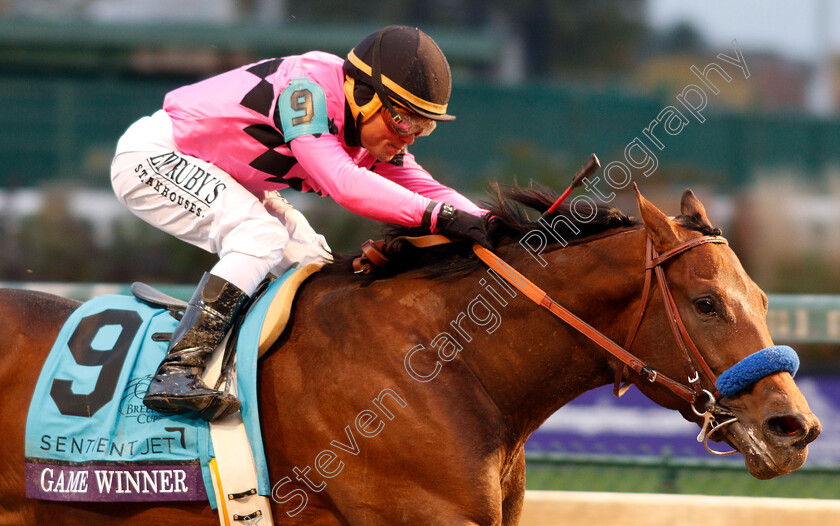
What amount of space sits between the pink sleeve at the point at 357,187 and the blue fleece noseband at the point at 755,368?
1017mm

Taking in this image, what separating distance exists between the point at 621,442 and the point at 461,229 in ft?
10.5

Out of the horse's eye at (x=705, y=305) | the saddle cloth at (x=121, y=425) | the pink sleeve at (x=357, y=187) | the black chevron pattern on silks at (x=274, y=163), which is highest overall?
the pink sleeve at (x=357, y=187)

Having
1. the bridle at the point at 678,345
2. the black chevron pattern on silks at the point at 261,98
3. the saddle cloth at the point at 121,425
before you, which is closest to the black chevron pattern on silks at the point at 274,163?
the black chevron pattern on silks at the point at 261,98

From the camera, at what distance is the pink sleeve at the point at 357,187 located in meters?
2.81

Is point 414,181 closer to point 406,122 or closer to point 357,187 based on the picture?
point 406,122

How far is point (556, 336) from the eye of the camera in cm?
279

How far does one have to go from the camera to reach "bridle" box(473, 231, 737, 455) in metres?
2.58

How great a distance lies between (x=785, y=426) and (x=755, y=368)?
182 mm

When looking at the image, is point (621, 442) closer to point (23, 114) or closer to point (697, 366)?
point (697, 366)

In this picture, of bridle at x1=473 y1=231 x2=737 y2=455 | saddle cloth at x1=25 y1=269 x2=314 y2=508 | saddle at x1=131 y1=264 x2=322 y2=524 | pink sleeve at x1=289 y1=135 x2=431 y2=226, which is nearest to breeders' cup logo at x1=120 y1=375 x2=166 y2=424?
saddle cloth at x1=25 y1=269 x2=314 y2=508

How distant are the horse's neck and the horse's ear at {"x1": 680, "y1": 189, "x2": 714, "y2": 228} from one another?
187 millimetres

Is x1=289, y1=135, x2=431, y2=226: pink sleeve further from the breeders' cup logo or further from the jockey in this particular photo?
the breeders' cup logo

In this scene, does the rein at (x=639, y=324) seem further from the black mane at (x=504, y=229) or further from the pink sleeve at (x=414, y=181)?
the pink sleeve at (x=414, y=181)

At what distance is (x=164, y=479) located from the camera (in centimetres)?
276
